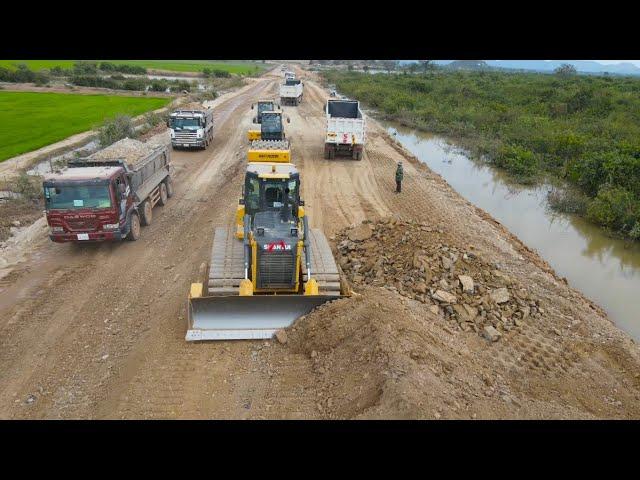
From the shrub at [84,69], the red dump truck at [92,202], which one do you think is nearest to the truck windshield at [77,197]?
the red dump truck at [92,202]

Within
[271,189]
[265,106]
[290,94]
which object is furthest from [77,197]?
[290,94]

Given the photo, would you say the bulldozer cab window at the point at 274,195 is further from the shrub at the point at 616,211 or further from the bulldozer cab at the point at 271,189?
the shrub at the point at 616,211

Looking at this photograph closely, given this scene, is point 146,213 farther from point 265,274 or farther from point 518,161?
point 518,161

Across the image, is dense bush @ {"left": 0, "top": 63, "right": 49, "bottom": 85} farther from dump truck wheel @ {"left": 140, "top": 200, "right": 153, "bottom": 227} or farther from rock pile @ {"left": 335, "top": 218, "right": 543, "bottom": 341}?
rock pile @ {"left": 335, "top": 218, "right": 543, "bottom": 341}

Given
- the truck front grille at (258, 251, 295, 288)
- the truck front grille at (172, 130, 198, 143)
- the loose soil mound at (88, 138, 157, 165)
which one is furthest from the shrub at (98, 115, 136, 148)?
the truck front grille at (258, 251, 295, 288)

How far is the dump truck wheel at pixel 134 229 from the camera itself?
1238 cm

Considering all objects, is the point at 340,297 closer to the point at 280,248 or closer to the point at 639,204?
the point at 280,248

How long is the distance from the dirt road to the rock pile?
1.22 ft

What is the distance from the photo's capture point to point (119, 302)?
9648 millimetres

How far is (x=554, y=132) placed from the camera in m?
26.9

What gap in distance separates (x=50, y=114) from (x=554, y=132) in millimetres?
31725

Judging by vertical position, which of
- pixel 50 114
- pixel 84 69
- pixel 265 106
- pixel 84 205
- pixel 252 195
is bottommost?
pixel 84 205

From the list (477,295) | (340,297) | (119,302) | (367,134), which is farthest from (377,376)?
(367,134)

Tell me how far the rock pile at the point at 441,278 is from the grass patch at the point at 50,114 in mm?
17957
